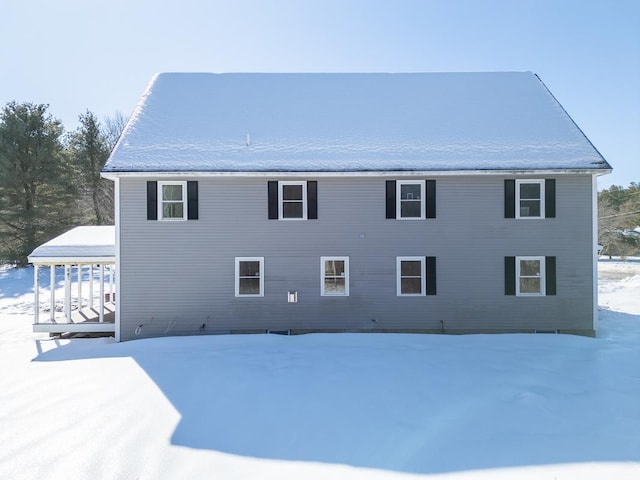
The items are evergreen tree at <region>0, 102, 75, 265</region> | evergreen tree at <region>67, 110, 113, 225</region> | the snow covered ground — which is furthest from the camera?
evergreen tree at <region>67, 110, 113, 225</region>

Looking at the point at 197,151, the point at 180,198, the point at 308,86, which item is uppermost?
the point at 308,86

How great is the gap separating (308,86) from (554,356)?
12242mm

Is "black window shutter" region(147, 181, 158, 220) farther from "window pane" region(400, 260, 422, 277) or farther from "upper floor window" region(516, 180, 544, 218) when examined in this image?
"upper floor window" region(516, 180, 544, 218)

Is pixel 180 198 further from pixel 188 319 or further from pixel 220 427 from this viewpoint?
pixel 220 427

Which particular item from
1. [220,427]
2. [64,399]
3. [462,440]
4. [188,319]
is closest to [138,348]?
[188,319]

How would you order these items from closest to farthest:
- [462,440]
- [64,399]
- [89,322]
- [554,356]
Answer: [462,440], [64,399], [554,356], [89,322]

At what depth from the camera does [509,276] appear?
10.5 meters

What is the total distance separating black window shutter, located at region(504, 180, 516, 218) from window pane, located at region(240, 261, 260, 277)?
7735 mm

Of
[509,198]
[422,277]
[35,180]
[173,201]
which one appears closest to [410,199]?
[422,277]

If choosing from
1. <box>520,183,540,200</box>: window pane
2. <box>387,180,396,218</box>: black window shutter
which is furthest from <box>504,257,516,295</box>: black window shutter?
<box>387,180,396,218</box>: black window shutter

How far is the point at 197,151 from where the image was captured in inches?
425

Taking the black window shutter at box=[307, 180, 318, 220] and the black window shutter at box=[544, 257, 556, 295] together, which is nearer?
the black window shutter at box=[544, 257, 556, 295]

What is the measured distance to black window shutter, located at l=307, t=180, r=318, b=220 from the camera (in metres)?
10.6

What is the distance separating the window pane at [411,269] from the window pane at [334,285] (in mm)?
1862
